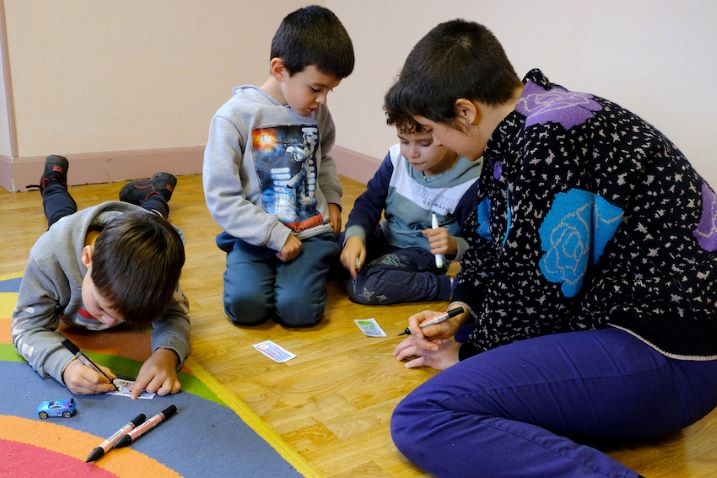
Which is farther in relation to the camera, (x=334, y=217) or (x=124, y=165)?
(x=124, y=165)

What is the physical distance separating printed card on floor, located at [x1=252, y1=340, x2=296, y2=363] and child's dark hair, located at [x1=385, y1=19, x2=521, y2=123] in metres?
0.75

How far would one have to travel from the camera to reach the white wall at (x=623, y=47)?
2.17 metres

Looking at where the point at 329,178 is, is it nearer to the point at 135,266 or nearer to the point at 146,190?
the point at 146,190

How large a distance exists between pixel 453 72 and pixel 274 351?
0.88 metres

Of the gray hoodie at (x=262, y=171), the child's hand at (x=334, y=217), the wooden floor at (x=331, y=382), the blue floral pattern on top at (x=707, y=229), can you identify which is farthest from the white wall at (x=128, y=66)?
the blue floral pattern on top at (x=707, y=229)

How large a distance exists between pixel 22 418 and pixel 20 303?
28 cm

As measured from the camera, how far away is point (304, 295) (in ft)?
6.57

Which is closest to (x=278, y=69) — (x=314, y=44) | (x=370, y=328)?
(x=314, y=44)

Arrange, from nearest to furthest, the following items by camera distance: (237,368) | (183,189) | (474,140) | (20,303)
Answer: (474,140), (20,303), (237,368), (183,189)

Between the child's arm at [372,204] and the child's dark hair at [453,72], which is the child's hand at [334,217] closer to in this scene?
the child's arm at [372,204]

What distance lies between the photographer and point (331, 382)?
5.65ft

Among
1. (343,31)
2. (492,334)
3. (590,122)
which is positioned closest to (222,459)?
(492,334)

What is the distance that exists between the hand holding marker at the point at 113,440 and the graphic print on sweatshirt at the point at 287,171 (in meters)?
0.79

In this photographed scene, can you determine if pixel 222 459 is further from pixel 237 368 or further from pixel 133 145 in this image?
pixel 133 145
